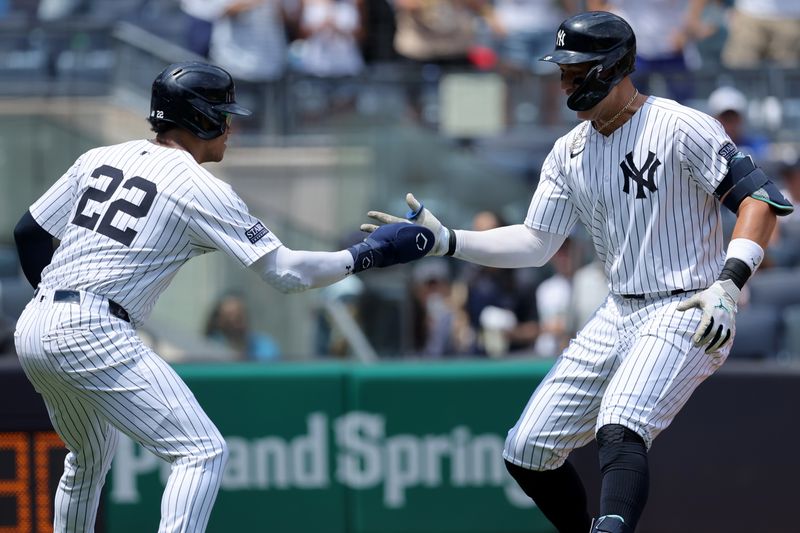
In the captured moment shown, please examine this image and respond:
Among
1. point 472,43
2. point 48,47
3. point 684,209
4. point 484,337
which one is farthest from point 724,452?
point 48,47

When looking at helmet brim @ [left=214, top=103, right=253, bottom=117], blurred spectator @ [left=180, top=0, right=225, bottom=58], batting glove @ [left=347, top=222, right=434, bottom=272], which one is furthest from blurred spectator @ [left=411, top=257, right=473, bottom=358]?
helmet brim @ [left=214, top=103, right=253, bottom=117]

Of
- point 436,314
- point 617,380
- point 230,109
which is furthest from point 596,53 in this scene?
point 436,314

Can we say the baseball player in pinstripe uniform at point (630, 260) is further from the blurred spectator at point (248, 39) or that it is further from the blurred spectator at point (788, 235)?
the blurred spectator at point (248, 39)

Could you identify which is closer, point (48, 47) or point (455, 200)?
point (455, 200)

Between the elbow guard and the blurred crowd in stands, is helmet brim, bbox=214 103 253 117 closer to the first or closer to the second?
the elbow guard

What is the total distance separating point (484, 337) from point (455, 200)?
0.86 m

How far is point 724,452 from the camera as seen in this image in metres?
6.63

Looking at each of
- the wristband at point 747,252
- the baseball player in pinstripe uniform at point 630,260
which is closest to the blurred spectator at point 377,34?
the baseball player in pinstripe uniform at point 630,260

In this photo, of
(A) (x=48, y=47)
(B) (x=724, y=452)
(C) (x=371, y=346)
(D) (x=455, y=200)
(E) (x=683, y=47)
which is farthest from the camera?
(E) (x=683, y=47)

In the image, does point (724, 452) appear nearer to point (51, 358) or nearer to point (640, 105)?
point (640, 105)

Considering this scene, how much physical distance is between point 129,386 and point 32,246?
0.77 meters

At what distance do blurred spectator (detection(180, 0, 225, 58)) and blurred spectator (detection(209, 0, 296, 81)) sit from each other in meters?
0.05

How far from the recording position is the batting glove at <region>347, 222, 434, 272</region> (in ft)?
14.7

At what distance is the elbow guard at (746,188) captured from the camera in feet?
13.9
